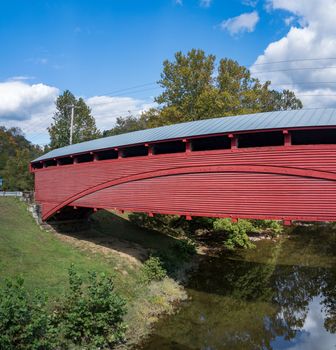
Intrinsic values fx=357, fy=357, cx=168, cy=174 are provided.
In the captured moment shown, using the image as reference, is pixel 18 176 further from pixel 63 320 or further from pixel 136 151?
pixel 63 320

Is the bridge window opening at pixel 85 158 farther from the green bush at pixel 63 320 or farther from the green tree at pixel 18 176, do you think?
the green tree at pixel 18 176

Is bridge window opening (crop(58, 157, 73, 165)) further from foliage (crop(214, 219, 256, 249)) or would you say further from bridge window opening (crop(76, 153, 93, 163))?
foliage (crop(214, 219, 256, 249))

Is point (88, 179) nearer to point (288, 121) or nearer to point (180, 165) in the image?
point (180, 165)

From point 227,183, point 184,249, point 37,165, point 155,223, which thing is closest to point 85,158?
point 37,165

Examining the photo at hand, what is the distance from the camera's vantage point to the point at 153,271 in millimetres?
18484

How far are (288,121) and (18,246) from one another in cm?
1512

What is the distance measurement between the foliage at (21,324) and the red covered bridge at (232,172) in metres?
7.00

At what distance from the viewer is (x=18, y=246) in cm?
1930

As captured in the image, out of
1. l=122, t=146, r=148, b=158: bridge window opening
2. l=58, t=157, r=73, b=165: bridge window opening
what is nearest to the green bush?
l=122, t=146, r=148, b=158: bridge window opening

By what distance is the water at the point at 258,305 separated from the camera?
44.3ft

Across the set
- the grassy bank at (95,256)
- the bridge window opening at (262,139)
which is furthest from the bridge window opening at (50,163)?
the bridge window opening at (262,139)

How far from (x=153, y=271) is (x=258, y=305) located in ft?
17.8

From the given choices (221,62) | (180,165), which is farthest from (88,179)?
(221,62)

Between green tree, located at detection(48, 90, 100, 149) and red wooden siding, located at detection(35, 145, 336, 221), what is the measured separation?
24.5 metres
